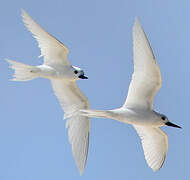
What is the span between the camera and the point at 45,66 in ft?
27.4

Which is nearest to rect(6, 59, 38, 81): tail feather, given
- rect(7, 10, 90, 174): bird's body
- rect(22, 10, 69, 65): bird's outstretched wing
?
rect(7, 10, 90, 174): bird's body

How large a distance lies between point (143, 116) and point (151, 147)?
803 millimetres

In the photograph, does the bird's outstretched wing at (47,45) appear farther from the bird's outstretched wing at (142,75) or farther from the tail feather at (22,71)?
the bird's outstretched wing at (142,75)

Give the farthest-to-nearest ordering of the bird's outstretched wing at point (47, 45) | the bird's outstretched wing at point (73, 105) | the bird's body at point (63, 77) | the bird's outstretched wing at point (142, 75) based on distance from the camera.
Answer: the bird's outstretched wing at point (73, 105)
the bird's body at point (63, 77)
the bird's outstretched wing at point (47, 45)
the bird's outstretched wing at point (142, 75)

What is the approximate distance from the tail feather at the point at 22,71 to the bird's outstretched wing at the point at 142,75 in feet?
5.05

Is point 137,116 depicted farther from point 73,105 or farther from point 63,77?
point 73,105

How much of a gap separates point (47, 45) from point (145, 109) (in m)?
1.90

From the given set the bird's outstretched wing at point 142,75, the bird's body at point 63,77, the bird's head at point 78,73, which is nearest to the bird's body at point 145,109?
the bird's outstretched wing at point 142,75

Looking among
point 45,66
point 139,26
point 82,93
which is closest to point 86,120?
point 82,93

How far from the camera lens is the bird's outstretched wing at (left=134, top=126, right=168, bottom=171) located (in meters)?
7.86

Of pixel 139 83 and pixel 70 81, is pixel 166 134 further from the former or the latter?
pixel 70 81

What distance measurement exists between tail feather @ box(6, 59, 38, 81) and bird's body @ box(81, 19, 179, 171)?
1200 mm

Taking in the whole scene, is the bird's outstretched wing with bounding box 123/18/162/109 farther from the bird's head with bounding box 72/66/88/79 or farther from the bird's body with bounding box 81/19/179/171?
the bird's head with bounding box 72/66/88/79

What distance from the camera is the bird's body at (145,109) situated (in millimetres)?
6863
